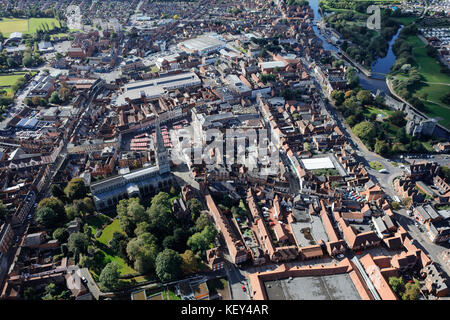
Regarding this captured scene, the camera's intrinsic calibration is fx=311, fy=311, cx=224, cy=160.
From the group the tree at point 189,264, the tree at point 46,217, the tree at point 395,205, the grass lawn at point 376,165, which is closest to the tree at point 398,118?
the grass lawn at point 376,165

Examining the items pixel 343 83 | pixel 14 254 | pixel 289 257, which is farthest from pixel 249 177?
pixel 343 83

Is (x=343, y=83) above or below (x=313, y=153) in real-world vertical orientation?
above

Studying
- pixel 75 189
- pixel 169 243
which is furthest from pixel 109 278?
pixel 75 189

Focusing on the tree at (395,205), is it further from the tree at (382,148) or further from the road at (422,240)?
the tree at (382,148)

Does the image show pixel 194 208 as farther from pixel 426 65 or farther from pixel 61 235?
pixel 426 65

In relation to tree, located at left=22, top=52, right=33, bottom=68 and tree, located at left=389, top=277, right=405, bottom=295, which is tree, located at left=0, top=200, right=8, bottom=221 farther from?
tree, located at left=22, top=52, right=33, bottom=68

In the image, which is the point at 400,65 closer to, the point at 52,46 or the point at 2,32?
the point at 52,46
